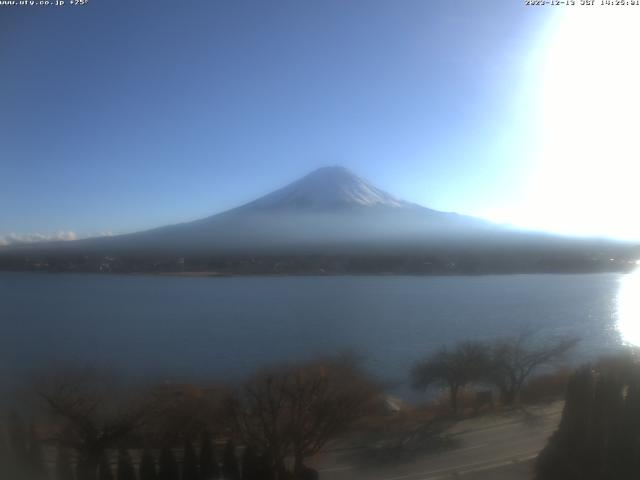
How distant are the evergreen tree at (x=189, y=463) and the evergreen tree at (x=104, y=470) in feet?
1.47

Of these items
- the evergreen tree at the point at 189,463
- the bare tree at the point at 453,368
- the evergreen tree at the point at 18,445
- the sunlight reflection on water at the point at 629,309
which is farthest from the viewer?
the sunlight reflection on water at the point at 629,309

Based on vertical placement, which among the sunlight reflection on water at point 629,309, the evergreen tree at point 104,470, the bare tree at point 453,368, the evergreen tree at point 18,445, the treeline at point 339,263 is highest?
the treeline at point 339,263

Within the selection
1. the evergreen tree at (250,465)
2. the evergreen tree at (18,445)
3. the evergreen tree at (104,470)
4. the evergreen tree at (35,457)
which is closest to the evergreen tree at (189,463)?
the evergreen tree at (250,465)

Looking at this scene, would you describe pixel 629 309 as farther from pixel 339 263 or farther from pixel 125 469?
pixel 125 469

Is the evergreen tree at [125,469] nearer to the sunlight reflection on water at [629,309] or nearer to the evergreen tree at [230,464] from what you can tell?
the evergreen tree at [230,464]

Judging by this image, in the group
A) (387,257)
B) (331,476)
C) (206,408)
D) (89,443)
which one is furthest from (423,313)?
(89,443)

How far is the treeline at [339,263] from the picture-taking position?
420 cm

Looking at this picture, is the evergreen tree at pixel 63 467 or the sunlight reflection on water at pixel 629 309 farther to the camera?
the sunlight reflection on water at pixel 629 309

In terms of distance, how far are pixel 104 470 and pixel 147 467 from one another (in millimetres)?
276

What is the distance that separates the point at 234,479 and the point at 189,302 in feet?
5.54

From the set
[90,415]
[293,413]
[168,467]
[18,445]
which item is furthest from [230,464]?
[18,445]

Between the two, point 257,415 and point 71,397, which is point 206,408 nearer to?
point 257,415

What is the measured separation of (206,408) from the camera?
117 inches

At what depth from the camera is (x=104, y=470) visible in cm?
286
